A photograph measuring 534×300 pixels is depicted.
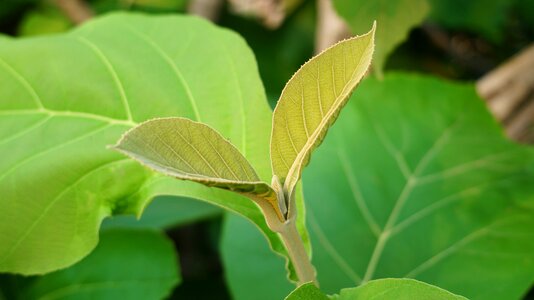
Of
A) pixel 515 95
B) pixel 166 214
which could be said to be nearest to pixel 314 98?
pixel 166 214

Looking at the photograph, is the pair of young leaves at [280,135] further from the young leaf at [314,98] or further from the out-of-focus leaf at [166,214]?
the out-of-focus leaf at [166,214]

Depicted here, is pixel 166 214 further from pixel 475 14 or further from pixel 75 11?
pixel 475 14

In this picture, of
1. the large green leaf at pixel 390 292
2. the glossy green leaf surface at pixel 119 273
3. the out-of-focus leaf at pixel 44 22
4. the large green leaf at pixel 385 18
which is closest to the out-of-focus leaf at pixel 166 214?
the glossy green leaf surface at pixel 119 273

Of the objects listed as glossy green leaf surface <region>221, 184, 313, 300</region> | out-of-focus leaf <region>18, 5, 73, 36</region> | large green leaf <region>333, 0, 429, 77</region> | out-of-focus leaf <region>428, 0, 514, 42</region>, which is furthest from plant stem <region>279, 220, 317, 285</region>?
out-of-focus leaf <region>18, 5, 73, 36</region>

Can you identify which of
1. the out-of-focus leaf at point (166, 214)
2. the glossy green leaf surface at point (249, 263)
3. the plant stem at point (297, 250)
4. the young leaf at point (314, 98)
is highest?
the young leaf at point (314, 98)

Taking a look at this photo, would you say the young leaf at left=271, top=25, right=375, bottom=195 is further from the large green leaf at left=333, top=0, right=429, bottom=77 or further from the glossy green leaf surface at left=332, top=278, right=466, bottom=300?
the large green leaf at left=333, top=0, right=429, bottom=77

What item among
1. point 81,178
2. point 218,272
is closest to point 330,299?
point 81,178
